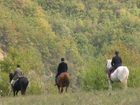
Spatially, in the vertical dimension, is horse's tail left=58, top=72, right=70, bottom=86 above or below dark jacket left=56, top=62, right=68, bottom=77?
below

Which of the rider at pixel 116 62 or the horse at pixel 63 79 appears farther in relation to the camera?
the horse at pixel 63 79

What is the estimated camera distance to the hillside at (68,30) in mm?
126194

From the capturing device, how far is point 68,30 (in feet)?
526

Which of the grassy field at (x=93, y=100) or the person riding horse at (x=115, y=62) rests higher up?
the person riding horse at (x=115, y=62)

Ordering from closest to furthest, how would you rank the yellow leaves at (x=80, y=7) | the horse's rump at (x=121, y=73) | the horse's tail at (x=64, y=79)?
the horse's rump at (x=121, y=73) < the horse's tail at (x=64, y=79) < the yellow leaves at (x=80, y=7)

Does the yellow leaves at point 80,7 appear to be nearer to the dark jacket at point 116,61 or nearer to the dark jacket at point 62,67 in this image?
the dark jacket at point 62,67

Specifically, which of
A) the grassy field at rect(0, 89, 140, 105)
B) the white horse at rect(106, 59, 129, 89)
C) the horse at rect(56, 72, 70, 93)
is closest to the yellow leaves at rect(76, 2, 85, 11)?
the horse at rect(56, 72, 70, 93)

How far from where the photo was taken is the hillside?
126m

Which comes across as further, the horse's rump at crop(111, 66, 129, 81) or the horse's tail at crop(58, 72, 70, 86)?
the horse's tail at crop(58, 72, 70, 86)

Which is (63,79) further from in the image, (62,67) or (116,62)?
(116,62)

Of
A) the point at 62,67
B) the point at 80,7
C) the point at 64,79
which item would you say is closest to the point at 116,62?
the point at 62,67

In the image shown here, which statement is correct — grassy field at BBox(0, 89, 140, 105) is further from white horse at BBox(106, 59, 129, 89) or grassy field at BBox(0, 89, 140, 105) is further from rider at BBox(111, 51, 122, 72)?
rider at BBox(111, 51, 122, 72)

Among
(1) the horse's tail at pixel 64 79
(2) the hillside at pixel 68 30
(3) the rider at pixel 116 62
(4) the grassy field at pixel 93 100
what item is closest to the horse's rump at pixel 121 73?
(3) the rider at pixel 116 62

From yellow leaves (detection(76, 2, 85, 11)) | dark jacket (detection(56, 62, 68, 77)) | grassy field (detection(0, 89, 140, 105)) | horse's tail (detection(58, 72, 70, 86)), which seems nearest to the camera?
grassy field (detection(0, 89, 140, 105))
